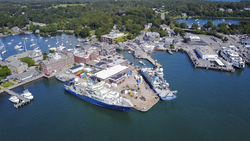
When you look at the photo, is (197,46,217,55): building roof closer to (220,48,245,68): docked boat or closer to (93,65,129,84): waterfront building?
(220,48,245,68): docked boat

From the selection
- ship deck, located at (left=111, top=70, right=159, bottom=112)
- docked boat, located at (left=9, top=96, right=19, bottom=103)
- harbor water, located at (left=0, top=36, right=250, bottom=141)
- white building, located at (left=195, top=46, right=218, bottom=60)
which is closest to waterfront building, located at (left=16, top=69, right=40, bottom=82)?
harbor water, located at (left=0, top=36, right=250, bottom=141)

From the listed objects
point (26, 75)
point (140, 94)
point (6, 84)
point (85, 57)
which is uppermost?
point (85, 57)

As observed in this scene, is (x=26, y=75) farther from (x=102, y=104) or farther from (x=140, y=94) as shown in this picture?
(x=140, y=94)

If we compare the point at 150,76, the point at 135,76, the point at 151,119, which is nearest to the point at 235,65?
the point at 150,76

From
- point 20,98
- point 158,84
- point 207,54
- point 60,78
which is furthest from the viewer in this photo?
point 207,54

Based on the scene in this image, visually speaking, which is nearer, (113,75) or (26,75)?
(113,75)

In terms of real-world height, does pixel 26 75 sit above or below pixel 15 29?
below

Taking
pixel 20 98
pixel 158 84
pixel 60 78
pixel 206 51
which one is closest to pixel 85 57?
pixel 60 78
